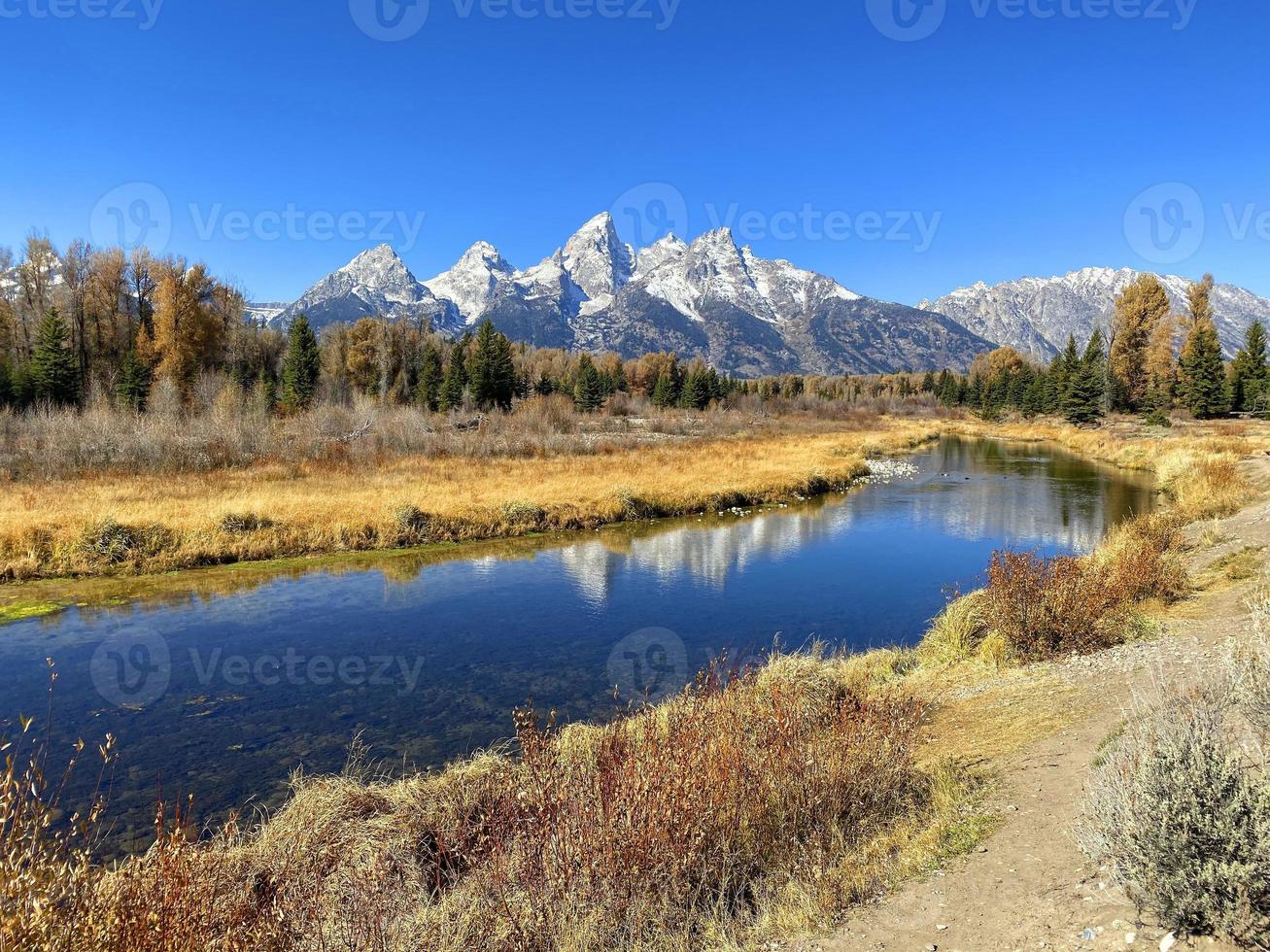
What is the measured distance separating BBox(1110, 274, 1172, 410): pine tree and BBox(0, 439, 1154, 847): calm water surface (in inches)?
2290

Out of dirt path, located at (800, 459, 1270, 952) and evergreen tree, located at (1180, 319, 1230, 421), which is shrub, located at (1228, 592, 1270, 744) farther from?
evergreen tree, located at (1180, 319, 1230, 421)

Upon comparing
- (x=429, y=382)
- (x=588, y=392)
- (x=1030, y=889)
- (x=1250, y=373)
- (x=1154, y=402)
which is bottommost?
(x=1030, y=889)

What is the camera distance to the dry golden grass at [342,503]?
18672 mm

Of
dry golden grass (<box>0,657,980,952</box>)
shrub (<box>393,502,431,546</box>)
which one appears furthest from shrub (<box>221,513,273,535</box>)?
dry golden grass (<box>0,657,980,952</box>)

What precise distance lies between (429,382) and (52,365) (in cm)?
3130

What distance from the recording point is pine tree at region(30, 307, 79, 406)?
153 feet

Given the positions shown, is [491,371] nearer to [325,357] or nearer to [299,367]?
[299,367]

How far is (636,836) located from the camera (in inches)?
193

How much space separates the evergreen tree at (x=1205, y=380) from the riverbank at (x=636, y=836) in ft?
226

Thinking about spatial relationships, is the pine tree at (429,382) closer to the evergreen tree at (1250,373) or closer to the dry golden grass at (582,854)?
the dry golden grass at (582,854)

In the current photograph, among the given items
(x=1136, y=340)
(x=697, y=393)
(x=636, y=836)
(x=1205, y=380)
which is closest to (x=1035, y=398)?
(x=1136, y=340)

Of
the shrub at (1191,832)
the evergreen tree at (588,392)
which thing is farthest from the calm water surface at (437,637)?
the evergreen tree at (588,392)

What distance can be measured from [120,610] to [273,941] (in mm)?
15027

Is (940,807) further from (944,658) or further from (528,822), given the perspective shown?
(944,658)
